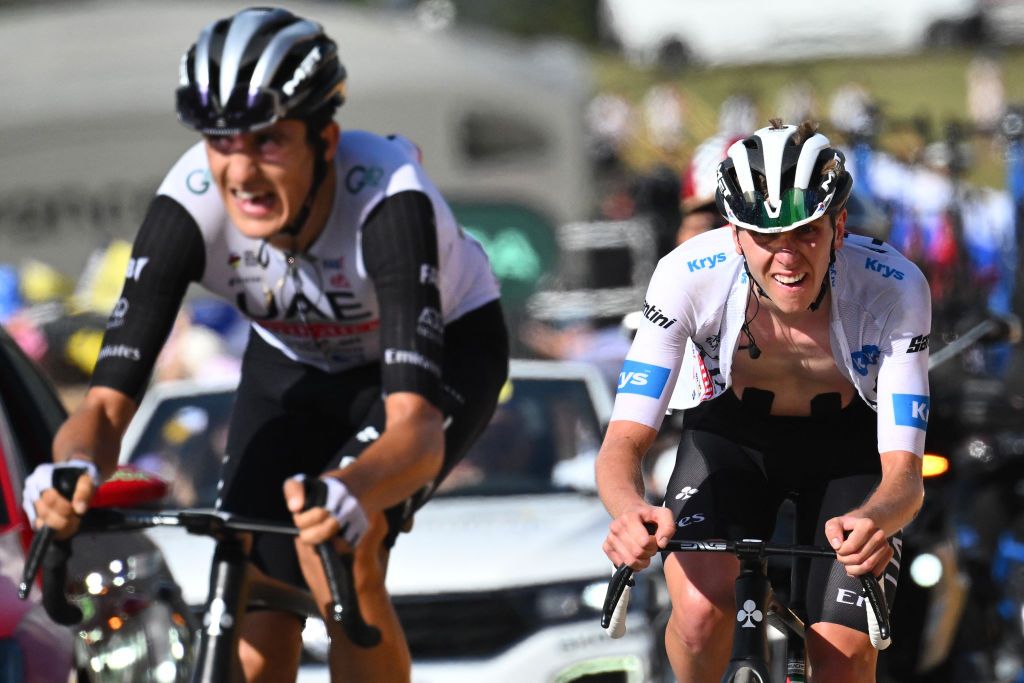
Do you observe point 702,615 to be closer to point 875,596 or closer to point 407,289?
point 875,596

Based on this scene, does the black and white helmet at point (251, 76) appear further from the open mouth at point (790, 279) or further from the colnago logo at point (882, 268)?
the colnago logo at point (882, 268)

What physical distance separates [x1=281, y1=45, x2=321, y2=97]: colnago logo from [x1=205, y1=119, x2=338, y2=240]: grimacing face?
0.08 metres

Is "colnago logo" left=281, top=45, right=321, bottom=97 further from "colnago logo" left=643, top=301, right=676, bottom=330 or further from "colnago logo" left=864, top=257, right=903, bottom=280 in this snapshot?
"colnago logo" left=864, top=257, right=903, bottom=280

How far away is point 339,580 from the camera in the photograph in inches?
157

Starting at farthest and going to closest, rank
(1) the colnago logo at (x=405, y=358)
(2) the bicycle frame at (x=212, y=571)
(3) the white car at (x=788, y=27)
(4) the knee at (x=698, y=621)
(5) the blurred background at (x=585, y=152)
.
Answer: (3) the white car at (x=788, y=27), (5) the blurred background at (x=585, y=152), (4) the knee at (x=698, y=621), (1) the colnago logo at (x=405, y=358), (2) the bicycle frame at (x=212, y=571)

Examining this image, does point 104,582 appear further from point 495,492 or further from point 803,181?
point 495,492

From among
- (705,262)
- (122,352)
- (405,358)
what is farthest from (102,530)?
(705,262)

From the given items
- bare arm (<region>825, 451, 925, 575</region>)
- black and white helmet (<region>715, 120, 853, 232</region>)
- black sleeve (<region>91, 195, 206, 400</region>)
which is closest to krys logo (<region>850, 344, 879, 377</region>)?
bare arm (<region>825, 451, 925, 575</region>)

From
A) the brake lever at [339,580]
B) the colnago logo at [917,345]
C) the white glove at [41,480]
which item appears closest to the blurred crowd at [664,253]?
the colnago logo at [917,345]

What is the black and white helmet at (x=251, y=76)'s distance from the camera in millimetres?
4598

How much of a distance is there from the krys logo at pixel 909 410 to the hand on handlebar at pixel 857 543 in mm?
442

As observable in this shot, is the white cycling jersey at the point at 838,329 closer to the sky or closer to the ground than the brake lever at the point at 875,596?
closer to the sky

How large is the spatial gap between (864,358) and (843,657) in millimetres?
739

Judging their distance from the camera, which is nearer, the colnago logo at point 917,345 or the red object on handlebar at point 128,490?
the colnago logo at point 917,345
